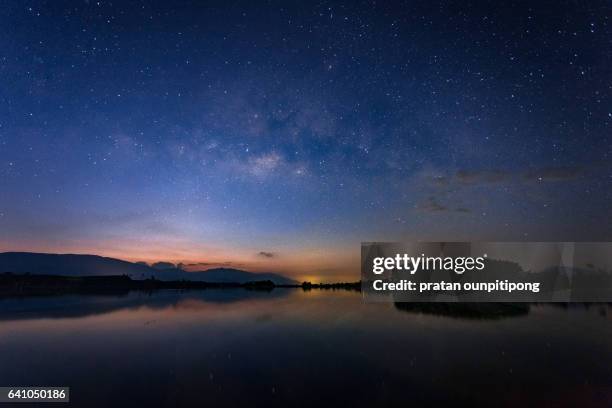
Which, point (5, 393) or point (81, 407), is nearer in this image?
point (81, 407)

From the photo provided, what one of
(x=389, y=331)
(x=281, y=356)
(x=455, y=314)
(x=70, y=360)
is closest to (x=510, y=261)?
(x=455, y=314)

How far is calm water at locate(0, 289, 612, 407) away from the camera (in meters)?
12.6

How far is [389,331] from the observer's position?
2761 cm

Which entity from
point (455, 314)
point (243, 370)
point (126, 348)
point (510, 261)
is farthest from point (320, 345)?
point (510, 261)

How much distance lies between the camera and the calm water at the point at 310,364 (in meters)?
12.6

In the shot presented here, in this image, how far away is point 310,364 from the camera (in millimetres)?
17016

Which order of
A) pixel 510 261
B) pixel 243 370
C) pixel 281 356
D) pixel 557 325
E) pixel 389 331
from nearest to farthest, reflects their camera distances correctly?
1. pixel 243 370
2. pixel 281 356
3. pixel 389 331
4. pixel 557 325
5. pixel 510 261

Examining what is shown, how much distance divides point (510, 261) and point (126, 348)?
102661 mm

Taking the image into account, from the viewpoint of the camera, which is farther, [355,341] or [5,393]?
[355,341]

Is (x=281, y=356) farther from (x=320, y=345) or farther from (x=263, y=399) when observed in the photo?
(x=263, y=399)

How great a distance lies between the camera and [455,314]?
38.0 metres

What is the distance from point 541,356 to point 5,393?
26.8 meters

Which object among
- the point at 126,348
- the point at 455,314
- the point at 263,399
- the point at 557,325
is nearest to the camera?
the point at 263,399

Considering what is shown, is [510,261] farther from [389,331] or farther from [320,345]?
[320,345]
